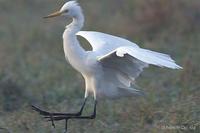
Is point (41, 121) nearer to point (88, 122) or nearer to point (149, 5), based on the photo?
point (88, 122)

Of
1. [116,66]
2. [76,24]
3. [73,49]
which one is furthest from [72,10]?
[116,66]

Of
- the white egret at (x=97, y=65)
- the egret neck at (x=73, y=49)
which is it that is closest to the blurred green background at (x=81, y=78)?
the white egret at (x=97, y=65)

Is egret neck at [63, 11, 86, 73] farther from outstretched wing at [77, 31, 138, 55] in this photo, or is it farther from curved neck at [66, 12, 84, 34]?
outstretched wing at [77, 31, 138, 55]

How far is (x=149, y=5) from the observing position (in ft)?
44.8

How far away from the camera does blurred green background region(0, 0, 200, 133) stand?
26.1 feet

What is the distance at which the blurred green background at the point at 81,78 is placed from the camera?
7.95 m

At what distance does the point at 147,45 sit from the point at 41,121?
16.0ft

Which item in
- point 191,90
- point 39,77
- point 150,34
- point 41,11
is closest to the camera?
point 191,90

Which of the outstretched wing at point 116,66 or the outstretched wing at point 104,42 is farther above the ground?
the outstretched wing at point 104,42

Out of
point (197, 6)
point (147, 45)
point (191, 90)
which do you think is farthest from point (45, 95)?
point (197, 6)

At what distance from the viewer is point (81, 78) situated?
35.3 ft

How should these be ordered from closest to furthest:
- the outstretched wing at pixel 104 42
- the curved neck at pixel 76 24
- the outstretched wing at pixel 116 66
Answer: the outstretched wing at pixel 116 66
the curved neck at pixel 76 24
the outstretched wing at pixel 104 42

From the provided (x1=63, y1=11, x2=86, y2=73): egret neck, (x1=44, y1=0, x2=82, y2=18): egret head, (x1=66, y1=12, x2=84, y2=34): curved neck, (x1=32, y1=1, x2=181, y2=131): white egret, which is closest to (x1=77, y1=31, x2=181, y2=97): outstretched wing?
(x1=32, y1=1, x2=181, y2=131): white egret

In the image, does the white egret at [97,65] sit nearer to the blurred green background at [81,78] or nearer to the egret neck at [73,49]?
the egret neck at [73,49]
